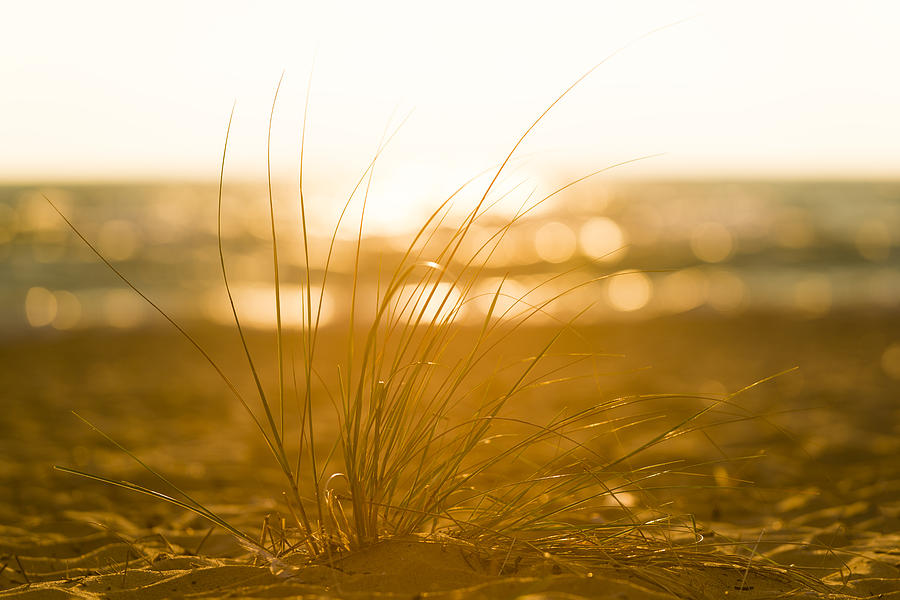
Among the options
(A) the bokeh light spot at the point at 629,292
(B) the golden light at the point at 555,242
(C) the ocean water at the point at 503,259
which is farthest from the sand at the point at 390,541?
(B) the golden light at the point at 555,242

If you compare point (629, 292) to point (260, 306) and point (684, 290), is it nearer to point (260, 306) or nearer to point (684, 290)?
point (684, 290)

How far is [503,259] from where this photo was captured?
17.5 metres

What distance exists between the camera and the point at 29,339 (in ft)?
31.1

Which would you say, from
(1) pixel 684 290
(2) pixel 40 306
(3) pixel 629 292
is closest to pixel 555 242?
(1) pixel 684 290

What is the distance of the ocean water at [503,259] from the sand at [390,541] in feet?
4.55

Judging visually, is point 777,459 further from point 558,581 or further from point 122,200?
point 122,200

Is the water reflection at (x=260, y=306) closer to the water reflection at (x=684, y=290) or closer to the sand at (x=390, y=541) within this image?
the sand at (x=390, y=541)

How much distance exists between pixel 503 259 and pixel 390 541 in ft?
50.7

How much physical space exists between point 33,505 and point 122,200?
30362 millimetres

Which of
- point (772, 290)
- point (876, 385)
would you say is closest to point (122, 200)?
point (772, 290)

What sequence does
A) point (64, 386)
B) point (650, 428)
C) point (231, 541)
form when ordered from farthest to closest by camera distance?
1. point (64, 386)
2. point (650, 428)
3. point (231, 541)

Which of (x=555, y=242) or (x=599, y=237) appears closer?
(x=555, y=242)

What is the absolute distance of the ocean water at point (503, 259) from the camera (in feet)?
38.4

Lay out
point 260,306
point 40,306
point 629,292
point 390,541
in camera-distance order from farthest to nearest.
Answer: point 629,292 < point 260,306 < point 40,306 < point 390,541
